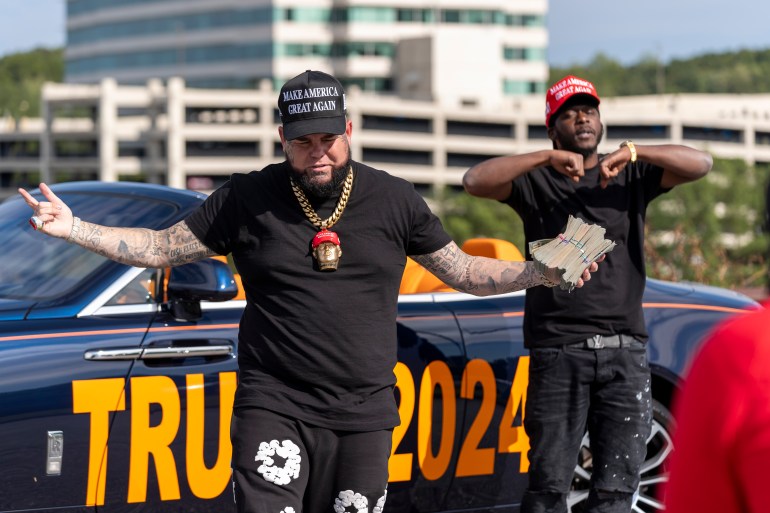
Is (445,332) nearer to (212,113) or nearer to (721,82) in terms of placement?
(212,113)

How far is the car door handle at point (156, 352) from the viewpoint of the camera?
4492 mm

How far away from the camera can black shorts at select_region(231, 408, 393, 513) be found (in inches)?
142

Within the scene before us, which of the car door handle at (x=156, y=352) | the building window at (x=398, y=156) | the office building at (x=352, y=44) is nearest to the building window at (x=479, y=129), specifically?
the office building at (x=352, y=44)

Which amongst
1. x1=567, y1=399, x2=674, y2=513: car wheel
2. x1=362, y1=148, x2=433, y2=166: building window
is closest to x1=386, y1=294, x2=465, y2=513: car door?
x1=567, y1=399, x2=674, y2=513: car wheel

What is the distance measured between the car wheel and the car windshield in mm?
2037

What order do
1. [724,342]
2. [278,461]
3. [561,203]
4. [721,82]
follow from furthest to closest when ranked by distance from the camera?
[721,82] < [561,203] < [278,461] < [724,342]

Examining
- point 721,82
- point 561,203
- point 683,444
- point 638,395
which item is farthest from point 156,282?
point 721,82

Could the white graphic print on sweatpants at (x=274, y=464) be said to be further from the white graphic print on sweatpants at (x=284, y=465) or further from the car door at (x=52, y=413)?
the car door at (x=52, y=413)

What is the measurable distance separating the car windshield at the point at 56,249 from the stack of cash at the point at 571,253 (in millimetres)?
1676

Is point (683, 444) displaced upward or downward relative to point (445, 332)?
upward

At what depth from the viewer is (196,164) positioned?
11369 centimetres

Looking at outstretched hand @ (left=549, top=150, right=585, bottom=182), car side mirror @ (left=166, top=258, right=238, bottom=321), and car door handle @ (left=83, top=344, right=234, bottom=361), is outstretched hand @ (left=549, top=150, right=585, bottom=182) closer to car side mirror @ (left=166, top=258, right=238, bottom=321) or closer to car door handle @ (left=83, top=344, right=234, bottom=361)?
car side mirror @ (left=166, top=258, right=238, bottom=321)

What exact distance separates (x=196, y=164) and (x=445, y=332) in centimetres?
11026

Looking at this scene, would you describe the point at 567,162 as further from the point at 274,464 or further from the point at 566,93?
the point at 274,464
